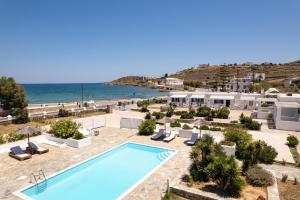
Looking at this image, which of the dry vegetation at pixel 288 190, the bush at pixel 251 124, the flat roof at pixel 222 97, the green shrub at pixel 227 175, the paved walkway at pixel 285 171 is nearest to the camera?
the green shrub at pixel 227 175

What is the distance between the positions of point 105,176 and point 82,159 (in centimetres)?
244

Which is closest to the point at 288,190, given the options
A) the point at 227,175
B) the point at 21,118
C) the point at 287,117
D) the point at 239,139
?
the point at 227,175

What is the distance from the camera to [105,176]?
11953 millimetres

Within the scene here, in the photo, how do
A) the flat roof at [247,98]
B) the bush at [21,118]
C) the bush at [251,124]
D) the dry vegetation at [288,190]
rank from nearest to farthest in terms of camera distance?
the dry vegetation at [288,190]
the bush at [251,124]
the bush at [21,118]
the flat roof at [247,98]

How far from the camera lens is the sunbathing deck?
9852mm

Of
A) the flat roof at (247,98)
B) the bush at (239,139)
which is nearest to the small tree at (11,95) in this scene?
the bush at (239,139)

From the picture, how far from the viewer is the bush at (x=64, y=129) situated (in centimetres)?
1692

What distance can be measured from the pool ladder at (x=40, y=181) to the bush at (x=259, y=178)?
9.51 m

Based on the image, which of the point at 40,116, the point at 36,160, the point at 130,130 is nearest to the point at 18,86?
the point at 40,116

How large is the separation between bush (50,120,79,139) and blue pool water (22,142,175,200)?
3.75 meters

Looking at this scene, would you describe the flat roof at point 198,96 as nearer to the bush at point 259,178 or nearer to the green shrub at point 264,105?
the green shrub at point 264,105

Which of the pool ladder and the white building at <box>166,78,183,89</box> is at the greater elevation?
the white building at <box>166,78,183,89</box>

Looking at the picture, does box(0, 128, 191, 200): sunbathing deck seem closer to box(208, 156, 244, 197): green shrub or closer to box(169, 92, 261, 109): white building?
box(208, 156, 244, 197): green shrub

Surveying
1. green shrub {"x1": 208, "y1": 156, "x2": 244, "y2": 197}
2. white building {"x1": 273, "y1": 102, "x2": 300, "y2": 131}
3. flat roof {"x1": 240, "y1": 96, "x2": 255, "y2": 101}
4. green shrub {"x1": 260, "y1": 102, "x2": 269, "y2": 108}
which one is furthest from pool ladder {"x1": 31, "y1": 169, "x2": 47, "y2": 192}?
flat roof {"x1": 240, "y1": 96, "x2": 255, "y2": 101}
